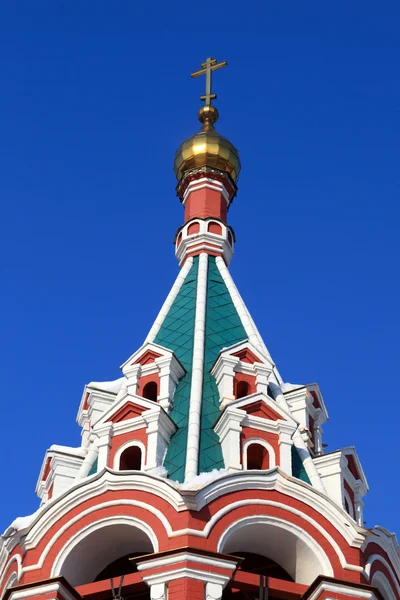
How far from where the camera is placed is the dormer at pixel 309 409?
19391 millimetres

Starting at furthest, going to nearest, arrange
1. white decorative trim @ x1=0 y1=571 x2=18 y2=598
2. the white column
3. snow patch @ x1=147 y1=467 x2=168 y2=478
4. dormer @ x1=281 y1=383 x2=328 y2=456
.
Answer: dormer @ x1=281 y1=383 x2=328 y2=456, snow patch @ x1=147 y1=467 x2=168 y2=478, white decorative trim @ x1=0 y1=571 x2=18 y2=598, the white column

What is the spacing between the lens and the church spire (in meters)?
23.1

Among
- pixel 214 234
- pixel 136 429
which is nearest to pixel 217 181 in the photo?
pixel 214 234

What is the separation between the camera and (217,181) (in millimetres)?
24125

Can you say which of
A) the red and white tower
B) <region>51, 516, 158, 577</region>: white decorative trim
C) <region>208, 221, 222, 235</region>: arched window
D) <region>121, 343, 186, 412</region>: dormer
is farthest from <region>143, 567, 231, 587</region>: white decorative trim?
<region>208, 221, 222, 235</region>: arched window

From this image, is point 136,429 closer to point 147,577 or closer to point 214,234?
point 147,577

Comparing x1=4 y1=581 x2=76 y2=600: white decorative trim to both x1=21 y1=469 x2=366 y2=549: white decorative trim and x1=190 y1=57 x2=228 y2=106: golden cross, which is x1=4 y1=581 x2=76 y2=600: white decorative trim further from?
x1=190 y1=57 x2=228 y2=106: golden cross

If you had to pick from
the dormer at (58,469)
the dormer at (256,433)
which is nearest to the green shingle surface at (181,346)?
the dormer at (256,433)

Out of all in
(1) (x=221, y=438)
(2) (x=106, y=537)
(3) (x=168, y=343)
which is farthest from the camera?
(3) (x=168, y=343)

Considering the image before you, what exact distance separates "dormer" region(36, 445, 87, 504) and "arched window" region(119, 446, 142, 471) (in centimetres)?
69

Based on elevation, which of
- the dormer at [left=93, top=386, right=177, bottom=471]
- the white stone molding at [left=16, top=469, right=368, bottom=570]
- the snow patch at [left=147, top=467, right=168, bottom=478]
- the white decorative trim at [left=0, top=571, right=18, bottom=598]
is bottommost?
the white decorative trim at [left=0, top=571, right=18, bottom=598]

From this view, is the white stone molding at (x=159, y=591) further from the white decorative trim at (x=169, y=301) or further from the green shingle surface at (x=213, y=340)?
the white decorative trim at (x=169, y=301)

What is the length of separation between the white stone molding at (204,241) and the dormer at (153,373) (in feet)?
11.5

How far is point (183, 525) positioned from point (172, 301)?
578 cm
